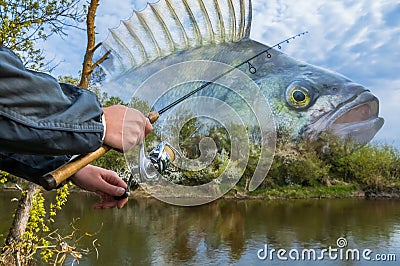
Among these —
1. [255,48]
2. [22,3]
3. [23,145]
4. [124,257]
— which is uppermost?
[22,3]

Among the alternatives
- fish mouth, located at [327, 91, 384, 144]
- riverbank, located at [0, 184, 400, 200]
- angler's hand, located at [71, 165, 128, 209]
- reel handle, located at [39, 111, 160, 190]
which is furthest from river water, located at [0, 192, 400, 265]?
reel handle, located at [39, 111, 160, 190]

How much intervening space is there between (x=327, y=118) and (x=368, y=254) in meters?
6.68

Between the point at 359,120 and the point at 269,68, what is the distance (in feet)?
2.48

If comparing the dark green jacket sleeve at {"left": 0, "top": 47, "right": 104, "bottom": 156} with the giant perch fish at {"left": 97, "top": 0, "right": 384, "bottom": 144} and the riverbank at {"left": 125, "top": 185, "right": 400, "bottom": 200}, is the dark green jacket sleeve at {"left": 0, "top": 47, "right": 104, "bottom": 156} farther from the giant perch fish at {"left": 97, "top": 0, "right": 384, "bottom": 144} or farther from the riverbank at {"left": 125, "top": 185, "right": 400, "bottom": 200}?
the riverbank at {"left": 125, "top": 185, "right": 400, "bottom": 200}

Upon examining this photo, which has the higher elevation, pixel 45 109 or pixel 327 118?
pixel 327 118

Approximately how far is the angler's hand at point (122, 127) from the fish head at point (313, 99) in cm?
191

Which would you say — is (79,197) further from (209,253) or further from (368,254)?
(368,254)

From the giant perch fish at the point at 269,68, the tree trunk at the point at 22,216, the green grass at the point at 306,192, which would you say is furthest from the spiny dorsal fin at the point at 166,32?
the green grass at the point at 306,192

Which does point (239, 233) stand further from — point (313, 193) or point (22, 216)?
point (313, 193)

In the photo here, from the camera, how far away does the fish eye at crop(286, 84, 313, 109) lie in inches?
107

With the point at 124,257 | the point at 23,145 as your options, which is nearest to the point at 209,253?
the point at 124,257

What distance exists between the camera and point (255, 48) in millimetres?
2504

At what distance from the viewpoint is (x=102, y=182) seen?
852 mm

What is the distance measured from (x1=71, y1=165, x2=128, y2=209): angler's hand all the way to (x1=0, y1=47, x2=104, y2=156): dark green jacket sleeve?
0.32 meters
